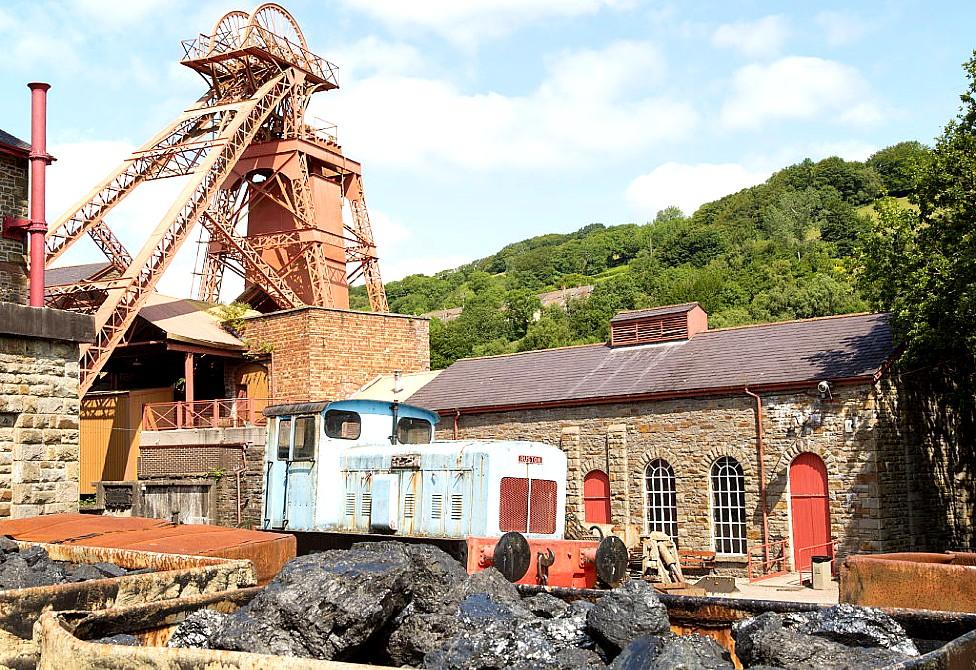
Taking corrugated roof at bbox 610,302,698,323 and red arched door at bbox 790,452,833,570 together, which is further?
corrugated roof at bbox 610,302,698,323

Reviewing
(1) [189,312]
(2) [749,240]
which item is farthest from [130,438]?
(2) [749,240]

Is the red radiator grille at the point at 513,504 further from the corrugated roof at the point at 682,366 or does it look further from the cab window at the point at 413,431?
the corrugated roof at the point at 682,366

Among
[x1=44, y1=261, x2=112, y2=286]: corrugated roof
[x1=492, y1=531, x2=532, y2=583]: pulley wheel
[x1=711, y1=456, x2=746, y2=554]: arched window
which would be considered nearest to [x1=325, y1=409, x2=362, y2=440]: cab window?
[x1=492, y1=531, x2=532, y2=583]: pulley wheel

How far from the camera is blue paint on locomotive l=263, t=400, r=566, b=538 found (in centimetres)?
1209

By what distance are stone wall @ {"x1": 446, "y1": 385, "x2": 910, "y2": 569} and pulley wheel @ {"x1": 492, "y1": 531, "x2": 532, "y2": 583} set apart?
9475 mm

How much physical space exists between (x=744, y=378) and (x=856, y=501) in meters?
3.23

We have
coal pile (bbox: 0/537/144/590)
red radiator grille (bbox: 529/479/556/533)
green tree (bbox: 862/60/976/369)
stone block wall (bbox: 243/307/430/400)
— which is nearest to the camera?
coal pile (bbox: 0/537/144/590)

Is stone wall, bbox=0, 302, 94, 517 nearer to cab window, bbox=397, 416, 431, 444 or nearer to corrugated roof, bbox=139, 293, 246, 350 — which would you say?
cab window, bbox=397, 416, 431, 444

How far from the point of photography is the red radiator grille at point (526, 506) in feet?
39.8

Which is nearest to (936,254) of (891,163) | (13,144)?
(13,144)

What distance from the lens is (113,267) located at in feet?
91.1

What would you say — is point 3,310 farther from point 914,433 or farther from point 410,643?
point 914,433

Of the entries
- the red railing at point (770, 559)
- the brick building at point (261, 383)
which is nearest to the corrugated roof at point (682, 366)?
the red railing at point (770, 559)

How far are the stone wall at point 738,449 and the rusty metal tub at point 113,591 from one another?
569 inches
